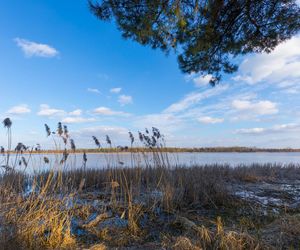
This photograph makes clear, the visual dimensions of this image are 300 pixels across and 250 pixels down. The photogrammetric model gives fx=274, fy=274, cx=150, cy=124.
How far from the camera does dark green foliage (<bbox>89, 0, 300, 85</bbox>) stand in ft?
15.1

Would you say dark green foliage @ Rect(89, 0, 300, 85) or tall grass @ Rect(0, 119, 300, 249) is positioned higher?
dark green foliage @ Rect(89, 0, 300, 85)

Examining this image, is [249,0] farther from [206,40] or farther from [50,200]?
[50,200]

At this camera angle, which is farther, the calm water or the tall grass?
the calm water

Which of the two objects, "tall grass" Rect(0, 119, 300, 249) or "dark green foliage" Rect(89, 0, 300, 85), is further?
"dark green foliage" Rect(89, 0, 300, 85)

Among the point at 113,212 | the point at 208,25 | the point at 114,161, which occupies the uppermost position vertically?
the point at 208,25

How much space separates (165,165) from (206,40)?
2625 mm

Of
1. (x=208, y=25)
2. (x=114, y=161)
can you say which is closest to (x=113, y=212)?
(x=114, y=161)

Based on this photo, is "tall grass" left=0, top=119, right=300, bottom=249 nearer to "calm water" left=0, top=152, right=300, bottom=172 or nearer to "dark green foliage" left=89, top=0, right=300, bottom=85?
"calm water" left=0, top=152, right=300, bottom=172

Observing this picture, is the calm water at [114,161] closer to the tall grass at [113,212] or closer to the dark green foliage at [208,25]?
the tall grass at [113,212]

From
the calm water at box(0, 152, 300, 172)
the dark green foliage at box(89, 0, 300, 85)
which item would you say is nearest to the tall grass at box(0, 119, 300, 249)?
the calm water at box(0, 152, 300, 172)

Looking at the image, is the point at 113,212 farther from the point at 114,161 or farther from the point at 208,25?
the point at 208,25

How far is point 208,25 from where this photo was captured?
539 cm

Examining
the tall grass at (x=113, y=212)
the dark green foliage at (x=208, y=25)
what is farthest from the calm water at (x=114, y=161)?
the dark green foliage at (x=208, y=25)

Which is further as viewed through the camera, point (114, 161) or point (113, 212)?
point (114, 161)
